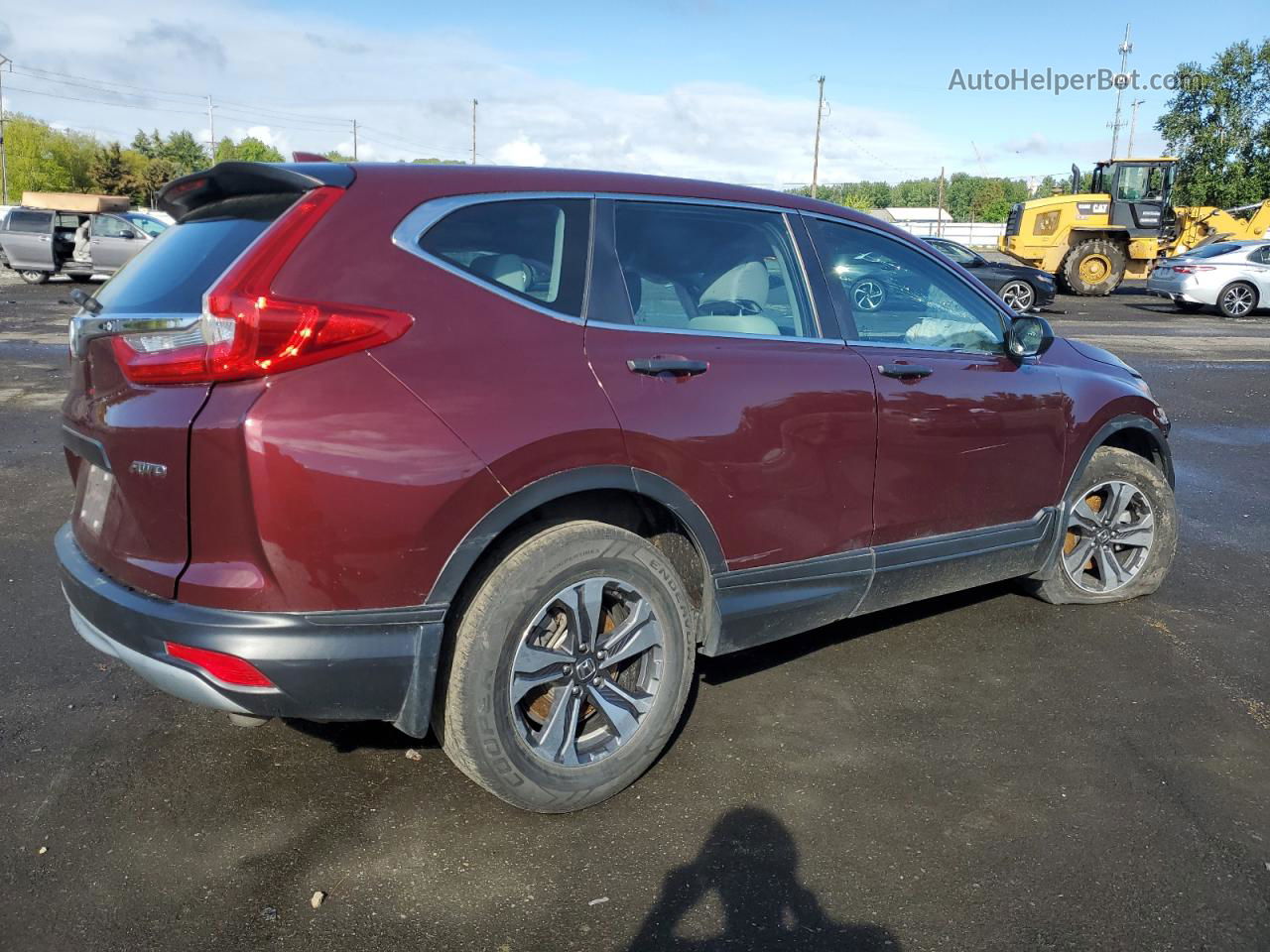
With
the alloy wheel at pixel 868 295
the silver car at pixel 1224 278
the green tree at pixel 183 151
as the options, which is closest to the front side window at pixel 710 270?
the alloy wheel at pixel 868 295

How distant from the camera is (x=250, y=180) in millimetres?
2902

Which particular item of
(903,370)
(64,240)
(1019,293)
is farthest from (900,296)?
(64,240)

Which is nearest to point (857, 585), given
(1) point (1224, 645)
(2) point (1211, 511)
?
(1) point (1224, 645)

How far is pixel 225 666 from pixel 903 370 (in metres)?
2.48

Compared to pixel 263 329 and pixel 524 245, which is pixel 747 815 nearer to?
pixel 524 245

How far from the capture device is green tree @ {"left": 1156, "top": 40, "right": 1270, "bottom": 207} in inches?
1769

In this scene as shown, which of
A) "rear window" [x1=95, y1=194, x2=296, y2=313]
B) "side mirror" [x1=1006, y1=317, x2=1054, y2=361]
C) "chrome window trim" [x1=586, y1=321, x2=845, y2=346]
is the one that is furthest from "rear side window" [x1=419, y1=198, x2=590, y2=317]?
"side mirror" [x1=1006, y1=317, x2=1054, y2=361]

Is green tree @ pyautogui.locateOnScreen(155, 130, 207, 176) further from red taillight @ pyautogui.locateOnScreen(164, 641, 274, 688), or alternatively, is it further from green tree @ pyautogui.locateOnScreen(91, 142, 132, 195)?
red taillight @ pyautogui.locateOnScreen(164, 641, 274, 688)

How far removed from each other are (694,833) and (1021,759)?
3.97ft

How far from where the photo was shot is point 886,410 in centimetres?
367

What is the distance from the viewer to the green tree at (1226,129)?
44.9m

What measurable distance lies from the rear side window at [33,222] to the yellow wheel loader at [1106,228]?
968 inches

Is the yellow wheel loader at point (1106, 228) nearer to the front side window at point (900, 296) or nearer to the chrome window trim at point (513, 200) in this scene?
the front side window at point (900, 296)

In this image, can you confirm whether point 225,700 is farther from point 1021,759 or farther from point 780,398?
point 1021,759
